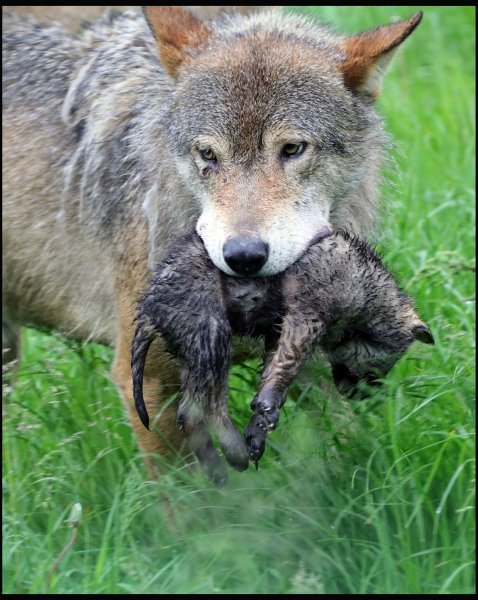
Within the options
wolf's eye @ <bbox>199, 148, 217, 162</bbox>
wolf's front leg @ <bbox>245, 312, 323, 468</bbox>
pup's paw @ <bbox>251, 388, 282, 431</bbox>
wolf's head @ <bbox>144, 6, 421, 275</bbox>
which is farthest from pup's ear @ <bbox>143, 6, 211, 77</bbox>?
pup's paw @ <bbox>251, 388, 282, 431</bbox>

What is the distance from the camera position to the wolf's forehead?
394 cm

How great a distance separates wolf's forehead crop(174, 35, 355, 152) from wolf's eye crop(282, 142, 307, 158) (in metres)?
0.06

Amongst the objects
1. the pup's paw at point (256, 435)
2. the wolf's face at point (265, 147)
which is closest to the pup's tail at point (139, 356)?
the wolf's face at point (265, 147)

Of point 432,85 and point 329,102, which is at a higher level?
point 329,102

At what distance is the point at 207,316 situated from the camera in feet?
11.8

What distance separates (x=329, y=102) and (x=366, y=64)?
8.9 inches

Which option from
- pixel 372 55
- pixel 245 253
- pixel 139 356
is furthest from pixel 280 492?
pixel 372 55

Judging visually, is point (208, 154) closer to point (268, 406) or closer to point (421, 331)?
point (421, 331)

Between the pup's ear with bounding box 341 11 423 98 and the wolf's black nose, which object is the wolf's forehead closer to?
the pup's ear with bounding box 341 11 423 98

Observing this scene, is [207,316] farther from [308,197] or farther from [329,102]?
[329,102]

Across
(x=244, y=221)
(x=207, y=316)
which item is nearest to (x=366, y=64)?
(x=244, y=221)

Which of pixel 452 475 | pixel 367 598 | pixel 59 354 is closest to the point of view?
pixel 367 598

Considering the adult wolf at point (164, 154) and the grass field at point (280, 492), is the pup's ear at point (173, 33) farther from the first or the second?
the grass field at point (280, 492)

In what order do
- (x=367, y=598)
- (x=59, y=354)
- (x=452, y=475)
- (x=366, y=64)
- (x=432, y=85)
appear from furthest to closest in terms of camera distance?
1. (x=432, y=85)
2. (x=59, y=354)
3. (x=366, y=64)
4. (x=452, y=475)
5. (x=367, y=598)
